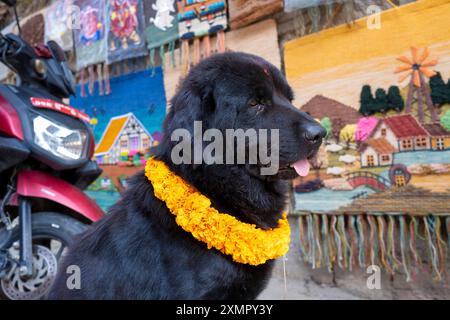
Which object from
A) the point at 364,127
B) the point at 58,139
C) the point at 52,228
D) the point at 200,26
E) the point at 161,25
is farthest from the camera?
the point at 161,25

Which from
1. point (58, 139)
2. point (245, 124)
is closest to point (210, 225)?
point (245, 124)

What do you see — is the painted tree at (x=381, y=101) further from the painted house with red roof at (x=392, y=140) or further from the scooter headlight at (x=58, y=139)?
the scooter headlight at (x=58, y=139)

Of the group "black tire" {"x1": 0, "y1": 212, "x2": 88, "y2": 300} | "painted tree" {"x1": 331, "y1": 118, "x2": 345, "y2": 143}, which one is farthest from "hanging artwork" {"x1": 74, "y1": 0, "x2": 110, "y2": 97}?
"painted tree" {"x1": 331, "y1": 118, "x2": 345, "y2": 143}

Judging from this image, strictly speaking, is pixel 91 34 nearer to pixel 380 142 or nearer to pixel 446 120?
pixel 380 142

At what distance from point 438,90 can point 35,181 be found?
99.9 inches

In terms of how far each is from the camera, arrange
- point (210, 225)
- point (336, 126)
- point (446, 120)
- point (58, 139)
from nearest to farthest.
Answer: point (210, 225) < point (58, 139) < point (446, 120) < point (336, 126)

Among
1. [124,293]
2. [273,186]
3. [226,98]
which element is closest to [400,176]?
[273,186]

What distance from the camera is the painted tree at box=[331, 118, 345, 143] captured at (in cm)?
272

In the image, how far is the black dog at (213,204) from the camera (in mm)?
1384

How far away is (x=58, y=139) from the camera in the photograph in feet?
7.03

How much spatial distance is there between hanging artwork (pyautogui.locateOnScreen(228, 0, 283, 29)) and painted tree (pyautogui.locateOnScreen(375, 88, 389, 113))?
1.05m

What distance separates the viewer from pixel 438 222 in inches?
91.1

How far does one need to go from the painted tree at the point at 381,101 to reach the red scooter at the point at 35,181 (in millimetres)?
1990

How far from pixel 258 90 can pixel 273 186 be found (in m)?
0.45
